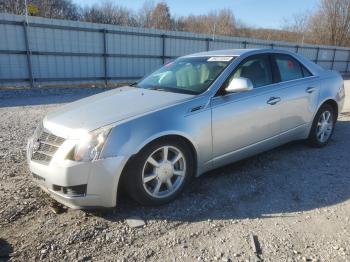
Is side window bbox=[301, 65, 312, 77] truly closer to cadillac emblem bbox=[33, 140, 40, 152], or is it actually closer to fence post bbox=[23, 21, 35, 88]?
cadillac emblem bbox=[33, 140, 40, 152]

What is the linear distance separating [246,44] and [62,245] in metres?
18.7

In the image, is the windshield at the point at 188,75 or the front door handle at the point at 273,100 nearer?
the windshield at the point at 188,75

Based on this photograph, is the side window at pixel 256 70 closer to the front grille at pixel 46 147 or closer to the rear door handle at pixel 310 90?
the rear door handle at pixel 310 90

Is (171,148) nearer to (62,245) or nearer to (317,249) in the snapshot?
(62,245)

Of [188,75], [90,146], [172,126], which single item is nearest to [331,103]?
[188,75]

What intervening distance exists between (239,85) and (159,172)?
4.26 ft

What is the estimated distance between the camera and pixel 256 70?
4160 millimetres

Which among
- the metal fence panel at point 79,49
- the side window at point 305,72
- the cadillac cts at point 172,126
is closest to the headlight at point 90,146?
the cadillac cts at point 172,126

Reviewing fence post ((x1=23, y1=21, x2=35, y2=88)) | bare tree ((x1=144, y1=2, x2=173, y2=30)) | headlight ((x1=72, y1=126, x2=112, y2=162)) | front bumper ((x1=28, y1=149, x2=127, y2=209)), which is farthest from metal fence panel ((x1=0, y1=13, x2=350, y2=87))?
bare tree ((x1=144, y1=2, x2=173, y2=30))

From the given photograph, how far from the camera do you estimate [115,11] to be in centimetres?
4231

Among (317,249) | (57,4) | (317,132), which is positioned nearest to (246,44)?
(317,132)

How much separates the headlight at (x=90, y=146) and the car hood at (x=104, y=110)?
91mm

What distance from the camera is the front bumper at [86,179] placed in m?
2.76

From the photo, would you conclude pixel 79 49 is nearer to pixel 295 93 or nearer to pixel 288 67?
pixel 288 67
